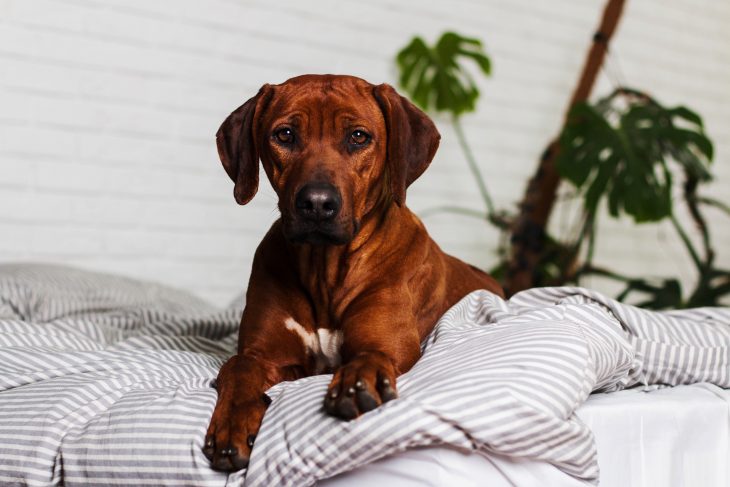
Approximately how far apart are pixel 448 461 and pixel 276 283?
2.39ft

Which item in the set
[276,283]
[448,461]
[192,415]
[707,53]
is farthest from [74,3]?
[707,53]

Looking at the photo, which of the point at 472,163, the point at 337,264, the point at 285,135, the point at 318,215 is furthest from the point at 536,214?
the point at 318,215

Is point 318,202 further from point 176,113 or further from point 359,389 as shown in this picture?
point 176,113

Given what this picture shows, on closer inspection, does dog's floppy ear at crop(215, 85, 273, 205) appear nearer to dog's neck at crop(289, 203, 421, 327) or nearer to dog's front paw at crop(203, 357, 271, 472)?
dog's neck at crop(289, 203, 421, 327)

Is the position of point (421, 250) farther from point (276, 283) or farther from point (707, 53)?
point (707, 53)

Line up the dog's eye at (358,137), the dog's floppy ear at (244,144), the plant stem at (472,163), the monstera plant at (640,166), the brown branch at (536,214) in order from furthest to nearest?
1. the plant stem at (472,163)
2. the brown branch at (536,214)
3. the monstera plant at (640,166)
4. the dog's floppy ear at (244,144)
5. the dog's eye at (358,137)

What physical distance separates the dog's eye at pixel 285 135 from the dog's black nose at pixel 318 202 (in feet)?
0.66

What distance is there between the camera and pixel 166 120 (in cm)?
381

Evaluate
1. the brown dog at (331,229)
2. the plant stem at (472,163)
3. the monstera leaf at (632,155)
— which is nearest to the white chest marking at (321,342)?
the brown dog at (331,229)

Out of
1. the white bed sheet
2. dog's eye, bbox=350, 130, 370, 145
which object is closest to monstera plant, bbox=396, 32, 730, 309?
the white bed sheet

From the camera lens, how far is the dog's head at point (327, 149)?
1.64 meters

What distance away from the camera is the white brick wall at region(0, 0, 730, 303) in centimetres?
356

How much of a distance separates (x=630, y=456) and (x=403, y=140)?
78 centimetres

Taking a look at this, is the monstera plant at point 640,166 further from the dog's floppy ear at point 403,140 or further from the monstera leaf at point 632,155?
the dog's floppy ear at point 403,140
